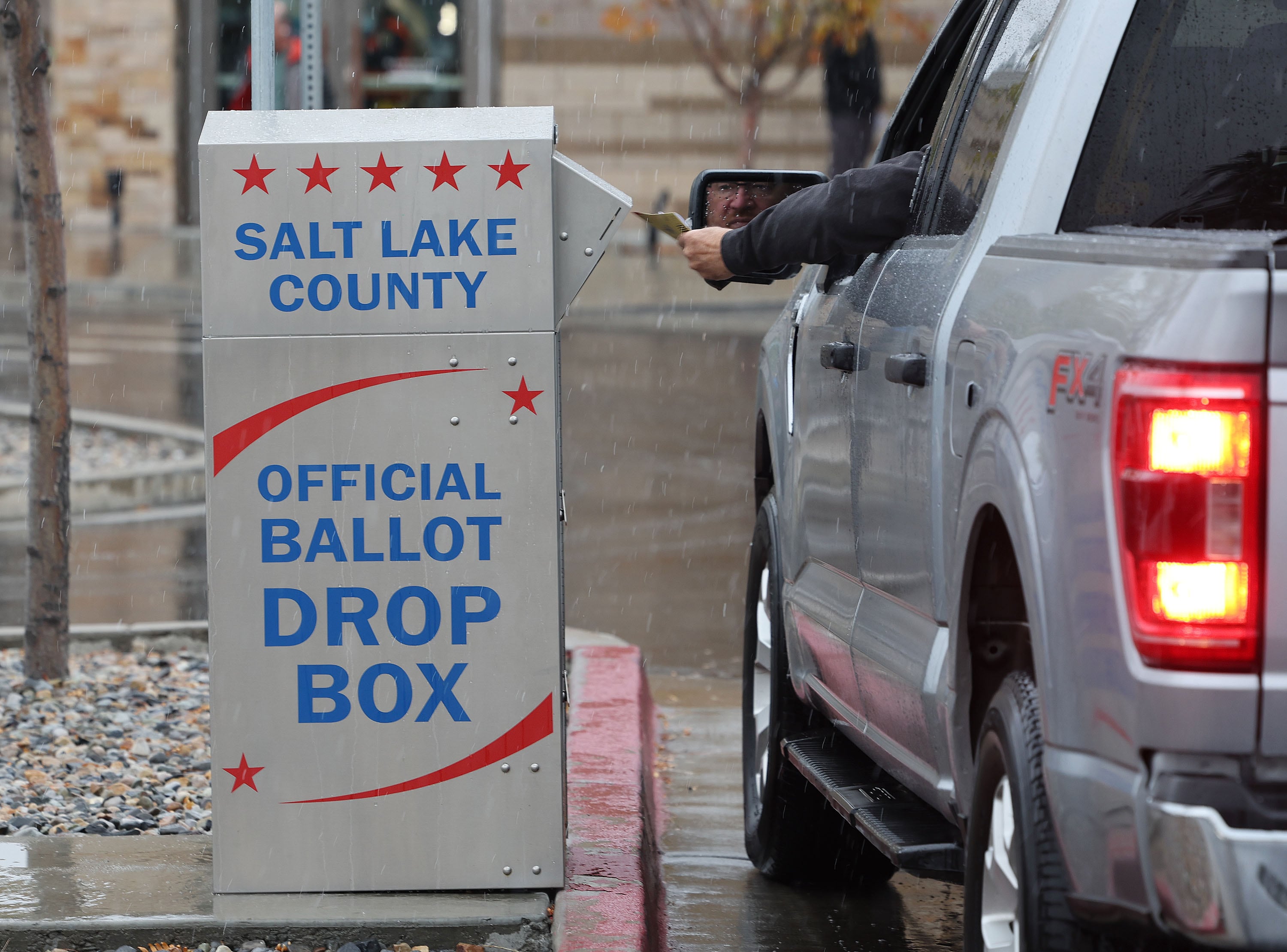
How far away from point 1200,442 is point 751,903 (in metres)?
2.85

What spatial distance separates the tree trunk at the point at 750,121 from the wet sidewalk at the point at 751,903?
22.8 meters

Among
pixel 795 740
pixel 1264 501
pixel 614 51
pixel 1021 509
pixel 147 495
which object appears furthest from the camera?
pixel 614 51

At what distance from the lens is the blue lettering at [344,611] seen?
400cm

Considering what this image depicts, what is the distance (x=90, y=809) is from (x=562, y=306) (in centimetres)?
219

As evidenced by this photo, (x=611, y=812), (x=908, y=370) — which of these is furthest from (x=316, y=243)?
(x=611, y=812)

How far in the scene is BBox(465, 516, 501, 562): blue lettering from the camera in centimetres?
399

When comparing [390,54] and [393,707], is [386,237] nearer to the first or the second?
[393,707]

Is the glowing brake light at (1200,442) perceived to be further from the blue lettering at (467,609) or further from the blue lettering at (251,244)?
the blue lettering at (251,244)

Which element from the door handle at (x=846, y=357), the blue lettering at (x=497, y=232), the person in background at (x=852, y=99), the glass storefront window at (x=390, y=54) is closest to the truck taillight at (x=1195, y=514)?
the door handle at (x=846, y=357)

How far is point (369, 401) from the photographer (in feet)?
13.0

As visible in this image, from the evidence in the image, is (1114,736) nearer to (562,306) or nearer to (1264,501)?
(1264,501)

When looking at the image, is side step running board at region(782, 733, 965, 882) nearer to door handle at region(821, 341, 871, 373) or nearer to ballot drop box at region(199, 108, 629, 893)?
ballot drop box at region(199, 108, 629, 893)

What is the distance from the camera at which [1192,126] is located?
3.20m

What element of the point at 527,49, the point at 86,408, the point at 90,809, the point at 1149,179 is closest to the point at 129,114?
the point at 527,49
